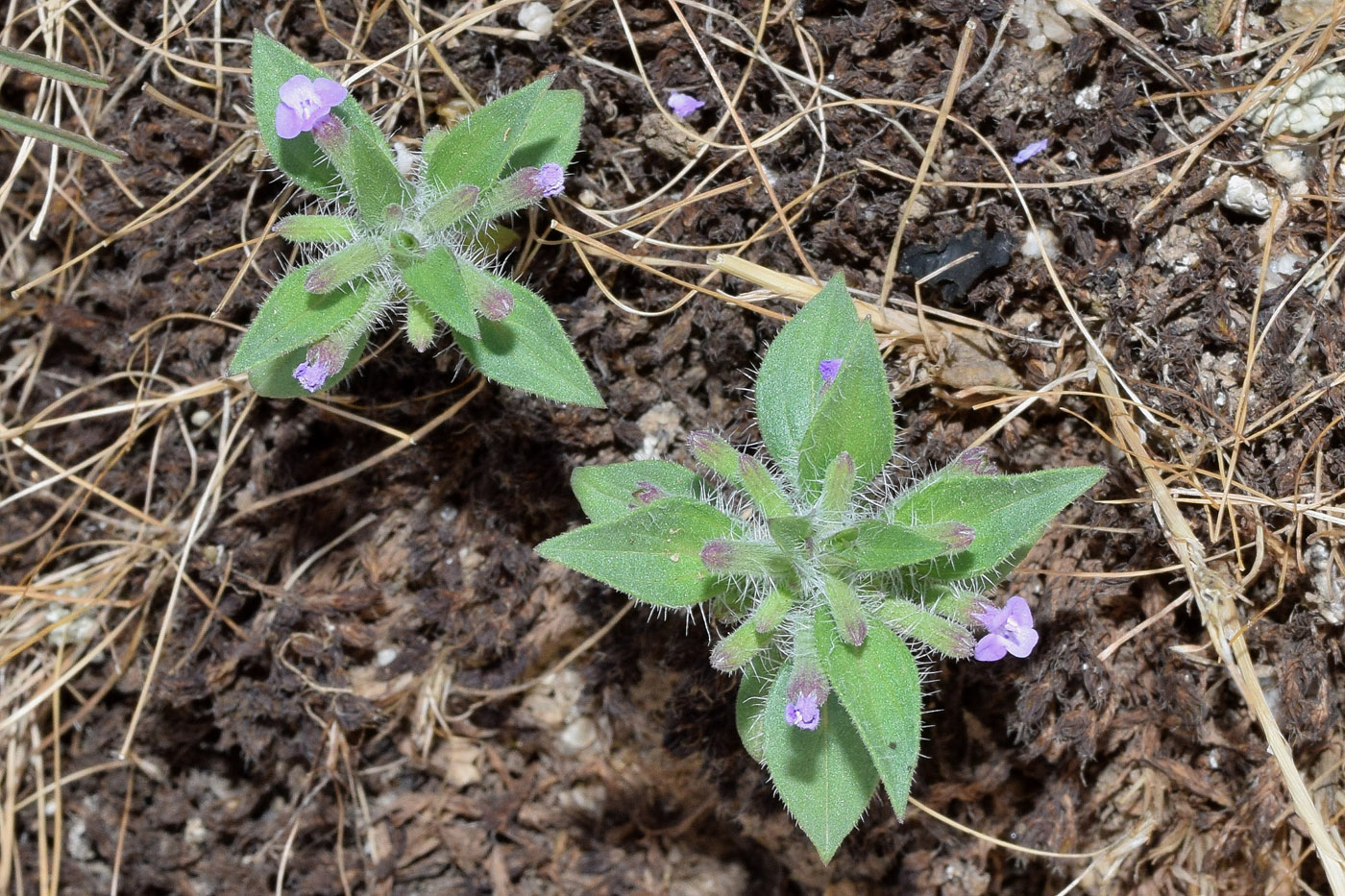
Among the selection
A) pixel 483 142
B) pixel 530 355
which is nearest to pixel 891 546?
pixel 530 355

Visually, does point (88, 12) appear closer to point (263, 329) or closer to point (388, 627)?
point (263, 329)

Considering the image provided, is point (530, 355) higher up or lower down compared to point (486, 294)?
lower down

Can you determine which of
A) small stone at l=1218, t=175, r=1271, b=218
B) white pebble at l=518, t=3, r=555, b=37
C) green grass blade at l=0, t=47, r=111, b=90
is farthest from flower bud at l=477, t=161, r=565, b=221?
small stone at l=1218, t=175, r=1271, b=218

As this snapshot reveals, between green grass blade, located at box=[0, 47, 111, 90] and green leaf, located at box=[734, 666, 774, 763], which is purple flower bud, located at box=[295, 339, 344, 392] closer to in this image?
green grass blade, located at box=[0, 47, 111, 90]

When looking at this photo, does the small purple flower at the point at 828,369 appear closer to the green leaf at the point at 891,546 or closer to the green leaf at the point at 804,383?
the green leaf at the point at 804,383

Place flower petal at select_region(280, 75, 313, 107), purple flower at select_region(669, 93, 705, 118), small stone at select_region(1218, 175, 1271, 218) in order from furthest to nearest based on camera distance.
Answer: purple flower at select_region(669, 93, 705, 118) < small stone at select_region(1218, 175, 1271, 218) < flower petal at select_region(280, 75, 313, 107)

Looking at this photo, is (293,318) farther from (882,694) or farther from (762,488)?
(882,694)
